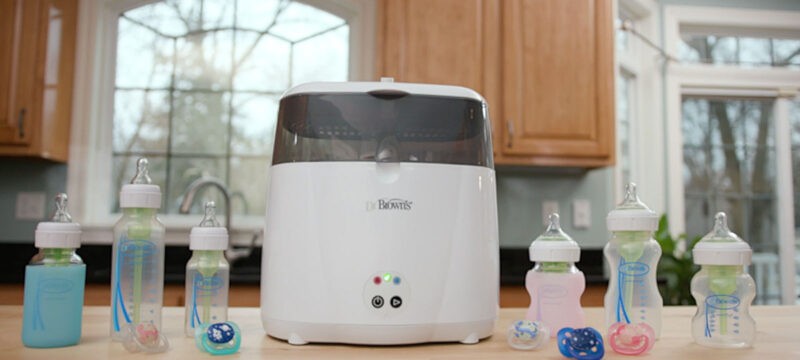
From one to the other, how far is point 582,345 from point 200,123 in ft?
7.63

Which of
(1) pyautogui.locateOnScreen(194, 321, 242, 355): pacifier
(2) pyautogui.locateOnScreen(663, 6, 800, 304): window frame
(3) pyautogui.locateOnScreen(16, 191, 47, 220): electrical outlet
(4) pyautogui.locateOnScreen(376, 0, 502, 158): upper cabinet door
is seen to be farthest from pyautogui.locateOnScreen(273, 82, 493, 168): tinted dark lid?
(2) pyautogui.locateOnScreen(663, 6, 800, 304): window frame

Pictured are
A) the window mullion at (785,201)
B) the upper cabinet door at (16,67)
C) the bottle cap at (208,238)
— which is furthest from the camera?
the window mullion at (785,201)

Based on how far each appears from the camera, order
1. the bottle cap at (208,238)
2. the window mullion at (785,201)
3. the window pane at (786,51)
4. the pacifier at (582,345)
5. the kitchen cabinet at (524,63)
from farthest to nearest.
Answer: the window pane at (786,51) < the window mullion at (785,201) < the kitchen cabinet at (524,63) < the bottle cap at (208,238) < the pacifier at (582,345)

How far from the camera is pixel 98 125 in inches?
102

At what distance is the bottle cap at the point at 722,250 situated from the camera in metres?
0.70

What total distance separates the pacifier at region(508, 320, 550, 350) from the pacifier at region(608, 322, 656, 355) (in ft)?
0.24

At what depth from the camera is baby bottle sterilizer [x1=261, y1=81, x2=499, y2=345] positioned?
714 millimetres

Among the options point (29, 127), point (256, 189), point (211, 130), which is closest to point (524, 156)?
point (256, 189)

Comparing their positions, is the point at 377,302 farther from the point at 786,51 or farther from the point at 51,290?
the point at 786,51

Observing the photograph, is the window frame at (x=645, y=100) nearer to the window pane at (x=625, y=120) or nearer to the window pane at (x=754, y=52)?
the window pane at (x=625, y=120)

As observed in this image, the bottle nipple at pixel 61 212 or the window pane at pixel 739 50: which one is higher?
the window pane at pixel 739 50

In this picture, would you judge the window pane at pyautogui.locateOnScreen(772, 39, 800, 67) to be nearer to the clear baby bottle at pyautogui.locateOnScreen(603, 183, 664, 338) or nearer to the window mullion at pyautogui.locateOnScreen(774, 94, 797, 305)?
the window mullion at pyautogui.locateOnScreen(774, 94, 797, 305)

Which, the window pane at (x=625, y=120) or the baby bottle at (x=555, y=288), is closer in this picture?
the baby bottle at (x=555, y=288)

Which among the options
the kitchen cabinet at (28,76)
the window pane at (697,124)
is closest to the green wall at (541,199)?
the window pane at (697,124)
